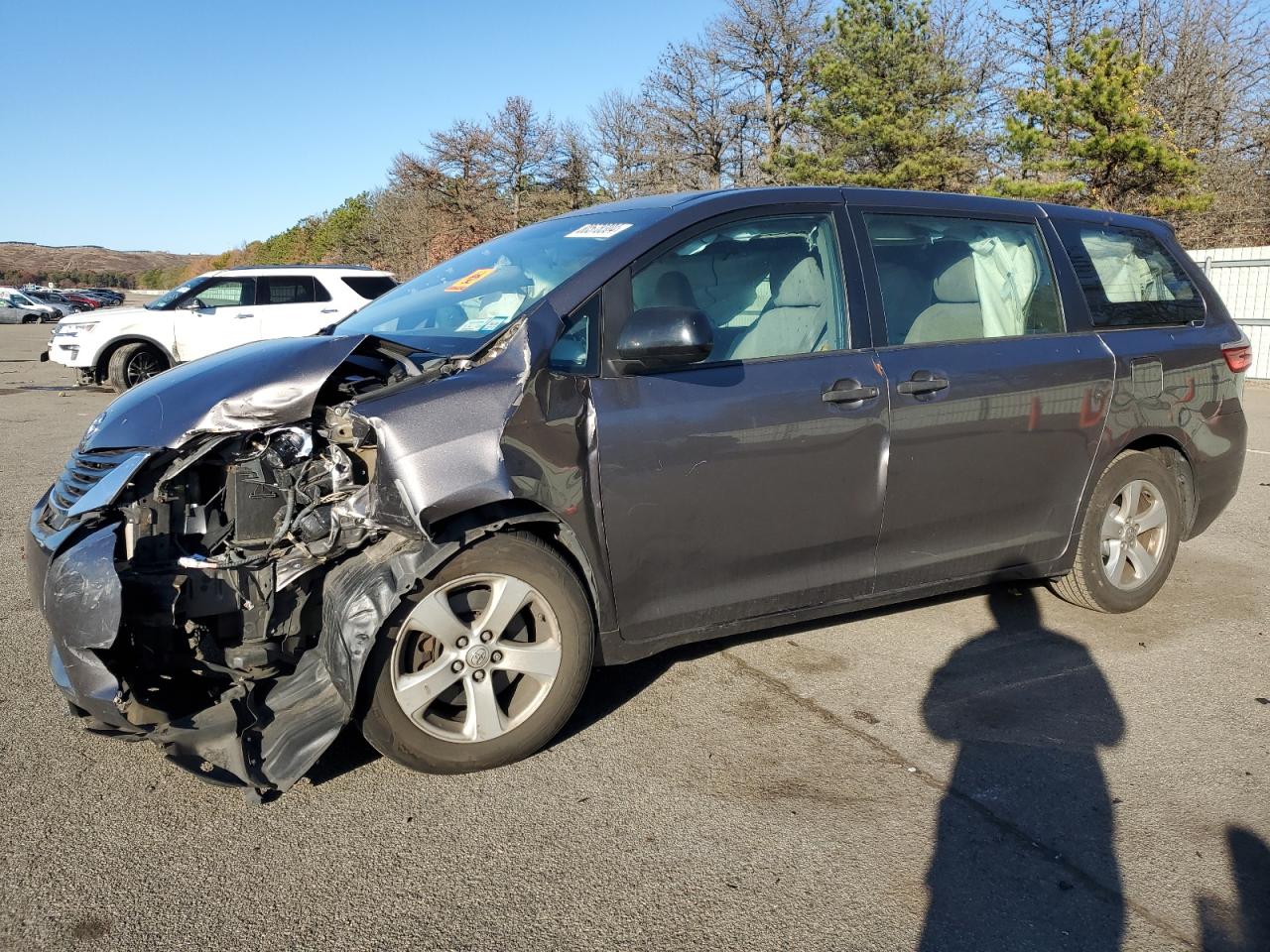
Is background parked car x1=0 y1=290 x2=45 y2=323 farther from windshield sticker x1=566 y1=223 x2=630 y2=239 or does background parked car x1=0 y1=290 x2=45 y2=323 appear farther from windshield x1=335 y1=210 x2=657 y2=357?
windshield sticker x1=566 y1=223 x2=630 y2=239

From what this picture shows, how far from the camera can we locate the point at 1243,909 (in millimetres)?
2643

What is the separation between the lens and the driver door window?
3.71 metres

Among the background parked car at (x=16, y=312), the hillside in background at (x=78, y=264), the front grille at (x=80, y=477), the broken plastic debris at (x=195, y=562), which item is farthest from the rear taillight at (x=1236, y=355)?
the hillside in background at (x=78, y=264)

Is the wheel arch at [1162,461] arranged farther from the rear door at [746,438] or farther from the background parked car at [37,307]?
the background parked car at [37,307]

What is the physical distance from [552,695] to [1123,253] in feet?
11.6

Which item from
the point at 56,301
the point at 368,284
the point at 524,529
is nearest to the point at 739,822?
the point at 524,529

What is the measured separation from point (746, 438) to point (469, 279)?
1.45 m

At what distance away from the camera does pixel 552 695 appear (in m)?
3.34

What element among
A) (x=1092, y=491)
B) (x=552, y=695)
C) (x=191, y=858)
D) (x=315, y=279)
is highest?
(x=315, y=279)

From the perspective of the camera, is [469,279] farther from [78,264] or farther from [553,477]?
[78,264]

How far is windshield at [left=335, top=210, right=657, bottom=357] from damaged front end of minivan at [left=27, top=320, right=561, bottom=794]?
318mm

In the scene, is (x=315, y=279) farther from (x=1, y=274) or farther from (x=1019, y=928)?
(x=1, y=274)

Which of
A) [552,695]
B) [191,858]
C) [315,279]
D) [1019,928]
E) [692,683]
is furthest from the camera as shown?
[315,279]

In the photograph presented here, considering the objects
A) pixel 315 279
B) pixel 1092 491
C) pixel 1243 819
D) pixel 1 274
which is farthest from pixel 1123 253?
pixel 1 274
